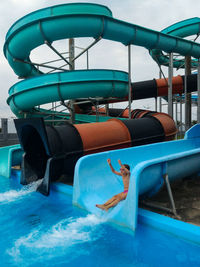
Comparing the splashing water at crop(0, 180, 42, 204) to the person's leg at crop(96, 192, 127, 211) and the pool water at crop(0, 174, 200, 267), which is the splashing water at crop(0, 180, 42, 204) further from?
the person's leg at crop(96, 192, 127, 211)

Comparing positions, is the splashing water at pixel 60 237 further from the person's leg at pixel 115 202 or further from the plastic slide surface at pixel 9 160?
the plastic slide surface at pixel 9 160

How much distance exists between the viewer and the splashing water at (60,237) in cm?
255

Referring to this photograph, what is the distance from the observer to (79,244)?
2623 mm

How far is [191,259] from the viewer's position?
225cm

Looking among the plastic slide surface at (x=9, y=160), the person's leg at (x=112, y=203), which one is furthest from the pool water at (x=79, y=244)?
the plastic slide surface at (x=9, y=160)

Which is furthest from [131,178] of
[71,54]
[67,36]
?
[71,54]

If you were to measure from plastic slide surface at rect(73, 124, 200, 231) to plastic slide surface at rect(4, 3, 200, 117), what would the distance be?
11.0 ft

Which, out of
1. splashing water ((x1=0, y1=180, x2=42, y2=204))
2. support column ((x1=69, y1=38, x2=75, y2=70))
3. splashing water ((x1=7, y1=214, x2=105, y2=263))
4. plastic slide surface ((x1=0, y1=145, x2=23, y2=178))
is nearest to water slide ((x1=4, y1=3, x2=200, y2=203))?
splashing water ((x1=0, y1=180, x2=42, y2=204))

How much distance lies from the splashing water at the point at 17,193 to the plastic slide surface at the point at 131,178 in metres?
1.51

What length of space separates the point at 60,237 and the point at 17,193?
2.37 metres

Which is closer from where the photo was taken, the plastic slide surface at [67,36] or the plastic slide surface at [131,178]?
the plastic slide surface at [131,178]

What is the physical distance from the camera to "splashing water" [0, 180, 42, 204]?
446 centimetres

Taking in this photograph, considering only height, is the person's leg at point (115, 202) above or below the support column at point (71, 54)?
below

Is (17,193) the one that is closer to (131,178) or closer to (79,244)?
(79,244)
